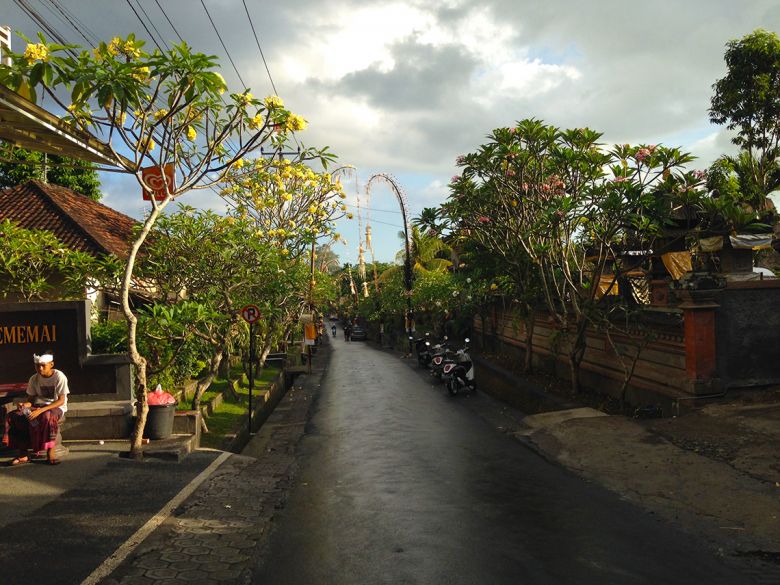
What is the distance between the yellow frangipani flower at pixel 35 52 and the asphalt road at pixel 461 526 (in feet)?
19.0

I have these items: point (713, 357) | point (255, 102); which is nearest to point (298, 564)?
point (255, 102)

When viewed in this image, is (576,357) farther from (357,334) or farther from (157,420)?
(357,334)

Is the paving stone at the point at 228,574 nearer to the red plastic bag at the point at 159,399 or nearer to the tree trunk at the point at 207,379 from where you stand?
the red plastic bag at the point at 159,399

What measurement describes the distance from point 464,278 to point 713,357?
1453 centimetres

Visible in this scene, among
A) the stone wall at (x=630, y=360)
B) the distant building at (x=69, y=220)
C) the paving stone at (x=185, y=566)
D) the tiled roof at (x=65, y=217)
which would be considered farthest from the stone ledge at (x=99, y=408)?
the stone wall at (x=630, y=360)

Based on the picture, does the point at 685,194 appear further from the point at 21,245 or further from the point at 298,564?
the point at 21,245

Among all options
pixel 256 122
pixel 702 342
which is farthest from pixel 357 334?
pixel 256 122

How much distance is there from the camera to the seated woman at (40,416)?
24.8ft

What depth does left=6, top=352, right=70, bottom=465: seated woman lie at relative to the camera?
24.8ft

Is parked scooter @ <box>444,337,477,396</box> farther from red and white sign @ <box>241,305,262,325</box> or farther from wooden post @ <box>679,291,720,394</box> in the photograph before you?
wooden post @ <box>679,291,720,394</box>

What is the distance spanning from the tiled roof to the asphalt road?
10.0 metres

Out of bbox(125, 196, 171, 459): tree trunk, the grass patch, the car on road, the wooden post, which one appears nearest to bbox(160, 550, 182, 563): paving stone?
bbox(125, 196, 171, 459): tree trunk

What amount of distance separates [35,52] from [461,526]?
686cm

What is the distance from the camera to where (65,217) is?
1734 centimetres
